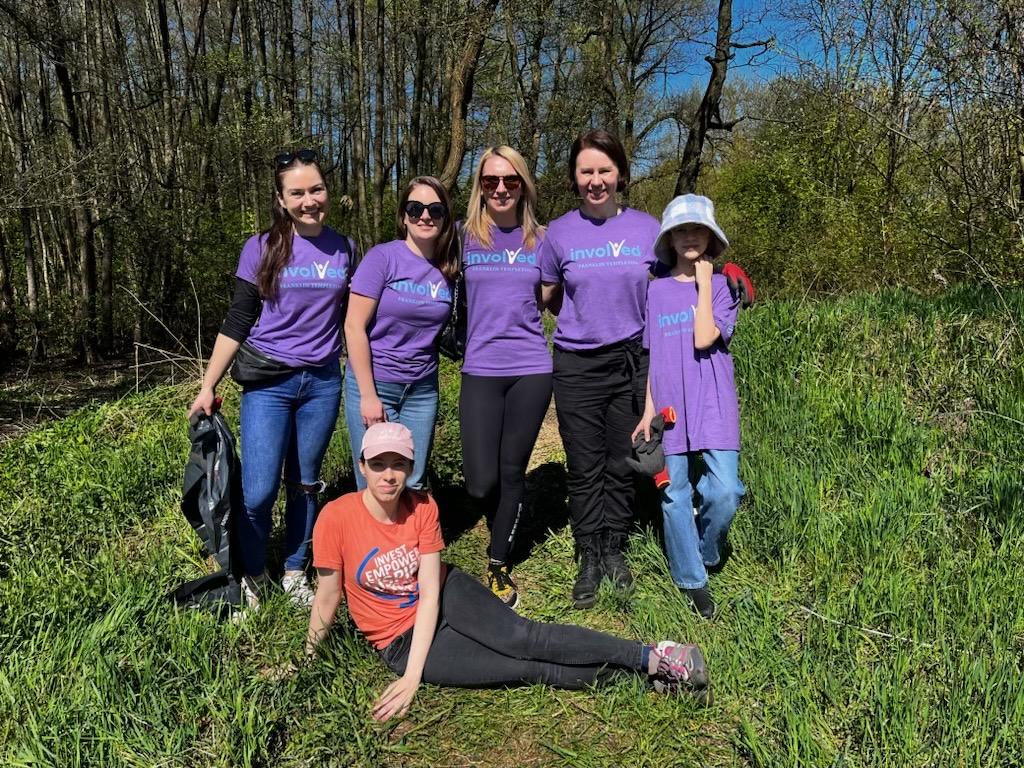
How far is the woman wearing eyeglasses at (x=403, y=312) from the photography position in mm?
2871

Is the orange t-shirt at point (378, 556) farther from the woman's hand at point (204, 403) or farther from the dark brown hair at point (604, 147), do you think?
the dark brown hair at point (604, 147)

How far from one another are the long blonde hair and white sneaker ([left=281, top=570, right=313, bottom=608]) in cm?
170

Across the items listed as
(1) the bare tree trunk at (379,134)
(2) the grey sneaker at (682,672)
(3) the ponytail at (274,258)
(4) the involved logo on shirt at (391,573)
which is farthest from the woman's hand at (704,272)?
(1) the bare tree trunk at (379,134)

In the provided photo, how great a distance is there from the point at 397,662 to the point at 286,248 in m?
1.65

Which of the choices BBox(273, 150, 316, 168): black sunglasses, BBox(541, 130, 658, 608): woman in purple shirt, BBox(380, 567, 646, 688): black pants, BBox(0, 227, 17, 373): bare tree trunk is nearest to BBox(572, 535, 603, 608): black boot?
BBox(541, 130, 658, 608): woman in purple shirt

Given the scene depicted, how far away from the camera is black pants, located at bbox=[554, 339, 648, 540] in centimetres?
305

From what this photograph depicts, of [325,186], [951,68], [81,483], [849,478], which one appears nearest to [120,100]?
[81,483]

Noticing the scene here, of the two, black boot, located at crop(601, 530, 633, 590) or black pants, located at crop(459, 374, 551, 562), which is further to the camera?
black boot, located at crop(601, 530, 633, 590)

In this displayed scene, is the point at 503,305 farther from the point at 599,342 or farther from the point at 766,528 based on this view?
the point at 766,528

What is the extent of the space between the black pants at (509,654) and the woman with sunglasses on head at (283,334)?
2.47ft

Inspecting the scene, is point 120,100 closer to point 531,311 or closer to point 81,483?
point 81,483

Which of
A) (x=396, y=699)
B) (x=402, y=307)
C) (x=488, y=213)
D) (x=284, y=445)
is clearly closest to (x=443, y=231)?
(x=488, y=213)

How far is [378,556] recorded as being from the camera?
2508mm

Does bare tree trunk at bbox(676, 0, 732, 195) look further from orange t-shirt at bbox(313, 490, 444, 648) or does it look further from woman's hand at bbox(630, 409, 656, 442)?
orange t-shirt at bbox(313, 490, 444, 648)
